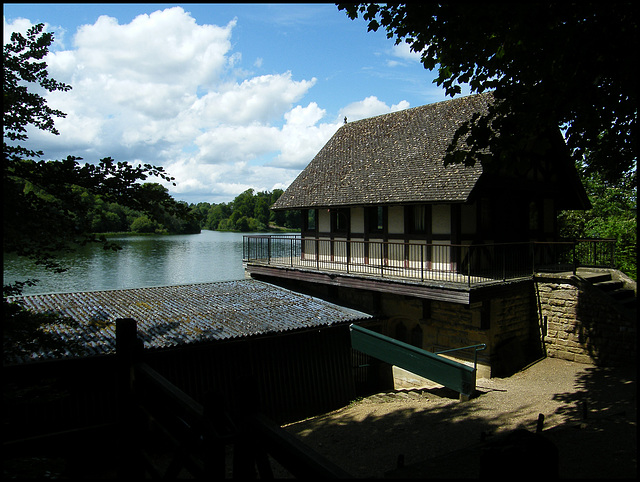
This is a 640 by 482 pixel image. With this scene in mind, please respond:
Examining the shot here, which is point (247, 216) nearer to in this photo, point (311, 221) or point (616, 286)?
point (311, 221)

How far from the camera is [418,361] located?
1097 centimetres

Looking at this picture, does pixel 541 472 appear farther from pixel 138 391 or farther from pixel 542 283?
pixel 542 283

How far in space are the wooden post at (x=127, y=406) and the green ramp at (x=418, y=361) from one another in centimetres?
760

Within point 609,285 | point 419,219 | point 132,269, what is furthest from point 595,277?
point 132,269

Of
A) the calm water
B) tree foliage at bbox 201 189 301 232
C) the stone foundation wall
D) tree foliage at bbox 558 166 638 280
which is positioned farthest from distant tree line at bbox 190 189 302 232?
the stone foundation wall

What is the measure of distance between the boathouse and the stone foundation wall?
0.24 m

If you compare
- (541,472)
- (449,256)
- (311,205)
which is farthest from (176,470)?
(311,205)

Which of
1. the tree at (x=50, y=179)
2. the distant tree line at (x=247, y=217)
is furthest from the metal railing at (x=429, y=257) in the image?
the distant tree line at (x=247, y=217)

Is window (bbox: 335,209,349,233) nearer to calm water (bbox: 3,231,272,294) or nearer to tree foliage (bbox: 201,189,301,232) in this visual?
calm water (bbox: 3,231,272,294)

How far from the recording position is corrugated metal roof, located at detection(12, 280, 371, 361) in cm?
1092

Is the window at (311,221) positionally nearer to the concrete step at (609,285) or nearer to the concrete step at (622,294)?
the concrete step at (609,285)

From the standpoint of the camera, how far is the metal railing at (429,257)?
510 inches

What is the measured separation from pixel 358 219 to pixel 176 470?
12.7 m

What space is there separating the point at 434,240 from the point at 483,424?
5.68 metres
